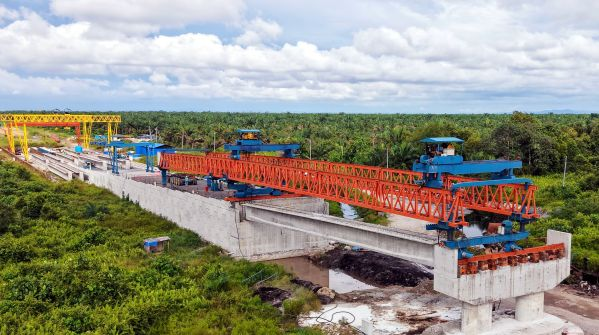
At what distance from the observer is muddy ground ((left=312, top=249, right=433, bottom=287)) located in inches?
1253

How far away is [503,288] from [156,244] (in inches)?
907

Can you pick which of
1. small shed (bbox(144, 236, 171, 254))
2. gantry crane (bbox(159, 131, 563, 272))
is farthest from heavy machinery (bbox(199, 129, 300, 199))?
gantry crane (bbox(159, 131, 563, 272))

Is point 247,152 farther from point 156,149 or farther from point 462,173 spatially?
point 462,173

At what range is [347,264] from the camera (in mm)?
35344

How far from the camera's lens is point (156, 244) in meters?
35.7

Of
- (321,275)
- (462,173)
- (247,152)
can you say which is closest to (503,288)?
(462,173)

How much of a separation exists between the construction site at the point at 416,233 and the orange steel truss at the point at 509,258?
48 mm

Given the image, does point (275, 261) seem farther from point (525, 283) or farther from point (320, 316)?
point (525, 283)

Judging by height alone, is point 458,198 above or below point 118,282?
above

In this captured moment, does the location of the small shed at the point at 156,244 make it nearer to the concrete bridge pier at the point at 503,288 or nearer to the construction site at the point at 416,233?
the construction site at the point at 416,233

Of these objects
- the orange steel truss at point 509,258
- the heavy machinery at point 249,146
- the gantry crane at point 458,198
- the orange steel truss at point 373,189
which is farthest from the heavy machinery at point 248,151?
the orange steel truss at point 509,258

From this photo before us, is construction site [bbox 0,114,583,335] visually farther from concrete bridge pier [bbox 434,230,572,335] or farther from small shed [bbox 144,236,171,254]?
small shed [bbox 144,236,171,254]

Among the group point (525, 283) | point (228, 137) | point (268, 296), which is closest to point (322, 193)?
point (268, 296)

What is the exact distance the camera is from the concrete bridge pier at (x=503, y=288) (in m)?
21.4
